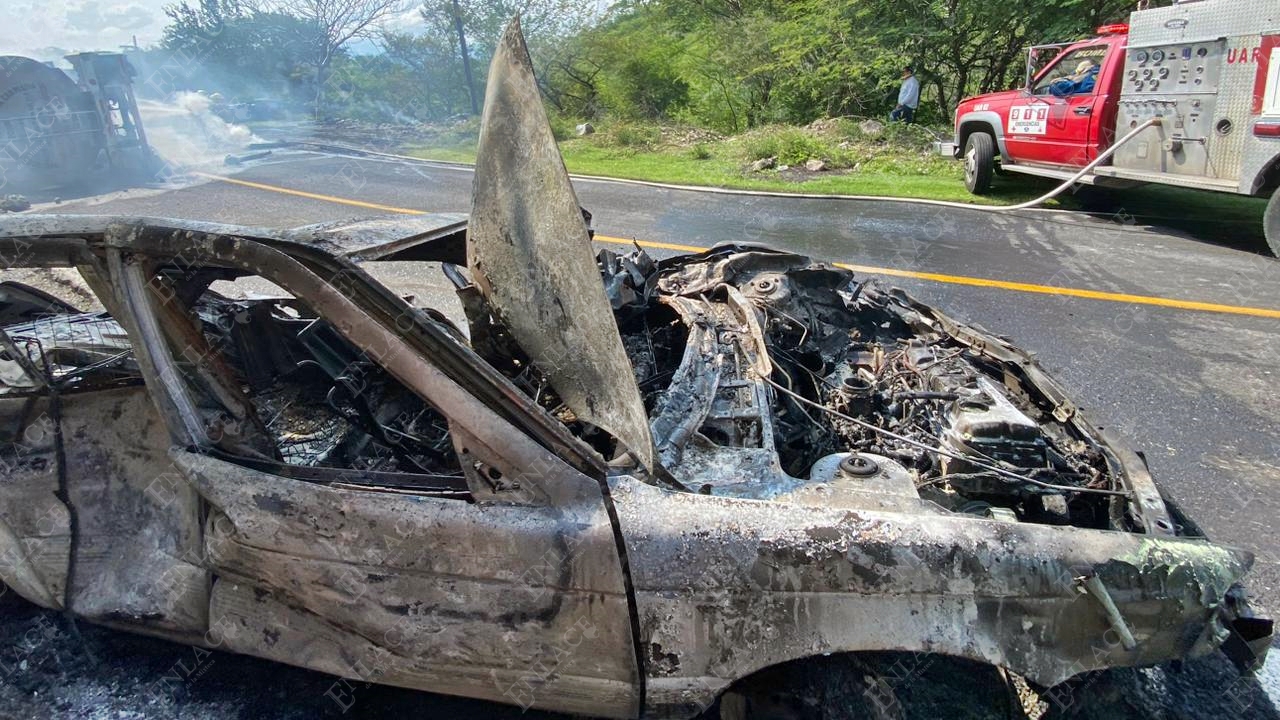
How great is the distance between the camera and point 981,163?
10430mm

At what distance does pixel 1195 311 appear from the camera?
19.5 feet

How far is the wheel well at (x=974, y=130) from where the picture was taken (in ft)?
34.7

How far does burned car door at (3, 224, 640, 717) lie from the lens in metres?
1.99

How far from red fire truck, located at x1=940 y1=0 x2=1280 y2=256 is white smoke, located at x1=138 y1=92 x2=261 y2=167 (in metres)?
15.5

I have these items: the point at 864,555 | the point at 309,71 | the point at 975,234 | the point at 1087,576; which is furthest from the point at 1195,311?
the point at 309,71

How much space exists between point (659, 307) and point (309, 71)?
2941 centimetres

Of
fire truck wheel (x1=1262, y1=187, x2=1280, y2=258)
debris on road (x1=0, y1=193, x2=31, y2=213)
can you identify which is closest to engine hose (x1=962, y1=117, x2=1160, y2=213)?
fire truck wheel (x1=1262, y1=187, x2=1280, y2=258)

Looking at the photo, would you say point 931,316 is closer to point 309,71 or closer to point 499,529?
point 499,529

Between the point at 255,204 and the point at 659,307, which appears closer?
the point at 659,307

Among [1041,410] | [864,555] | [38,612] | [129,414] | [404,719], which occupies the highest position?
[129,414]

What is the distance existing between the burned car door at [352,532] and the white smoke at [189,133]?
16.3 meters

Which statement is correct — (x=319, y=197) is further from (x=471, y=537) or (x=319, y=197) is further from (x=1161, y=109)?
(x=471, y=537)

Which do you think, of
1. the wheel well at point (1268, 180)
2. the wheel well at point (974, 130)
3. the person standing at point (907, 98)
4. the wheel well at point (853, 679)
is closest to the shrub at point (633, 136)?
the person standing at point (907, 98)

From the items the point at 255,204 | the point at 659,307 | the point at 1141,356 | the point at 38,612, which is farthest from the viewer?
the point at 255,204
